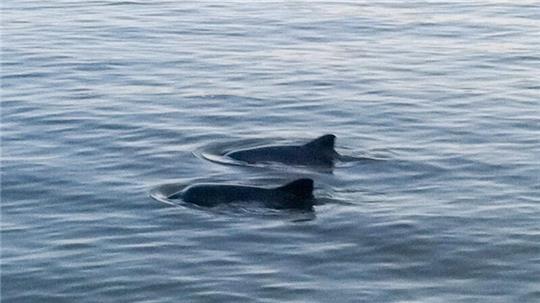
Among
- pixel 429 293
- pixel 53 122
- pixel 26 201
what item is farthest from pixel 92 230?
pixel 53 122

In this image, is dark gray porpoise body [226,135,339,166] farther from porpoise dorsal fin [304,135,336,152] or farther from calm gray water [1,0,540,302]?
calm gray water [1,0,540,302]

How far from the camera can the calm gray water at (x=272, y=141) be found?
16500 millimetres

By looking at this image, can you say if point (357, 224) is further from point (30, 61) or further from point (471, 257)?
point (30, 61)

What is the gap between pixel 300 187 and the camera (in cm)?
1862

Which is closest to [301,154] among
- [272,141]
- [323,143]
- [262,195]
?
[323,143]

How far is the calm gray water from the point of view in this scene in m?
16.5

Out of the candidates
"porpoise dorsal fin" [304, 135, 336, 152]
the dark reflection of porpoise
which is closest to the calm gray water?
the dark reflection of porpoise

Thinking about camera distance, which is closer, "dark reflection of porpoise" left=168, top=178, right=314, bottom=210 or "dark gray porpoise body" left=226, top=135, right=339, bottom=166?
"dark reflection of porpoise" left=168, top=178, right=314, bottom=210

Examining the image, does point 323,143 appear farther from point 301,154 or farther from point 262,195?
point 262,195

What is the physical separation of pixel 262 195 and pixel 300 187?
493 mm

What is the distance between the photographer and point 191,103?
25031 millimetres

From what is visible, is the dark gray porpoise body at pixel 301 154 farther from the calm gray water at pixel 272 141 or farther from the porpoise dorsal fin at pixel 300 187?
the porpoise dorsal fin at pixel 300 187

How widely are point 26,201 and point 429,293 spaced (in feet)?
19.5

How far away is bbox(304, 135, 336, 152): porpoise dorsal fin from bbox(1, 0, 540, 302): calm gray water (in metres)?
0.39
